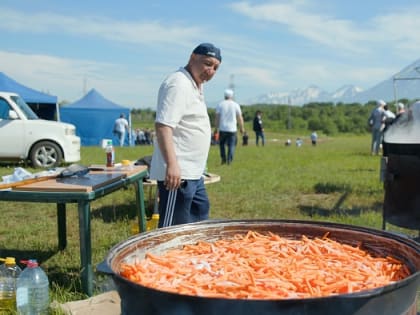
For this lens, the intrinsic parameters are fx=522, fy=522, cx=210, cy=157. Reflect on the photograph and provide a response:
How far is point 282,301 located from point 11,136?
45.2ft

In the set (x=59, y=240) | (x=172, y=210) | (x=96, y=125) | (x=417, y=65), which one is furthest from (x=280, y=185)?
(x=96, y=125)

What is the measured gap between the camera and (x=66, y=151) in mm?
14570

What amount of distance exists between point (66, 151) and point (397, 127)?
10.6m

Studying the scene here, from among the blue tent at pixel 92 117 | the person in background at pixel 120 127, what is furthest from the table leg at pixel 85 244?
the blue tent at pixel 92 117

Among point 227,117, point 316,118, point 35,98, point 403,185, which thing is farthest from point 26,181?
point 316,118

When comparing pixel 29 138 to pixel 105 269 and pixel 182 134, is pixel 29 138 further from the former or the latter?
pixel 105 269

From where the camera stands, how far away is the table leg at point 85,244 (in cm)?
402

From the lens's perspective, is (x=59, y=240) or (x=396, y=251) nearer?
(x=396, y=251)

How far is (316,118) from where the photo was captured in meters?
58.4

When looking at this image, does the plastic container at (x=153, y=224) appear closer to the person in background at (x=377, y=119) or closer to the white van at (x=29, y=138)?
the white van at (x=29, y=138)

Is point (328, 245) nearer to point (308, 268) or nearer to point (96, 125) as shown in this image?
point (308, 268)

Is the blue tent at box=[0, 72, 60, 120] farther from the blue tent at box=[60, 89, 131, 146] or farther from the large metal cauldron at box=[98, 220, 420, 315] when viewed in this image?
the large metal cauldron at box=[98, 220, 420, 315]

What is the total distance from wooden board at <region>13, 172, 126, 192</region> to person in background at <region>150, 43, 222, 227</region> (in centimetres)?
51

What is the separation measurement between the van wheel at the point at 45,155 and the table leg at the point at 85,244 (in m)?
10.8
